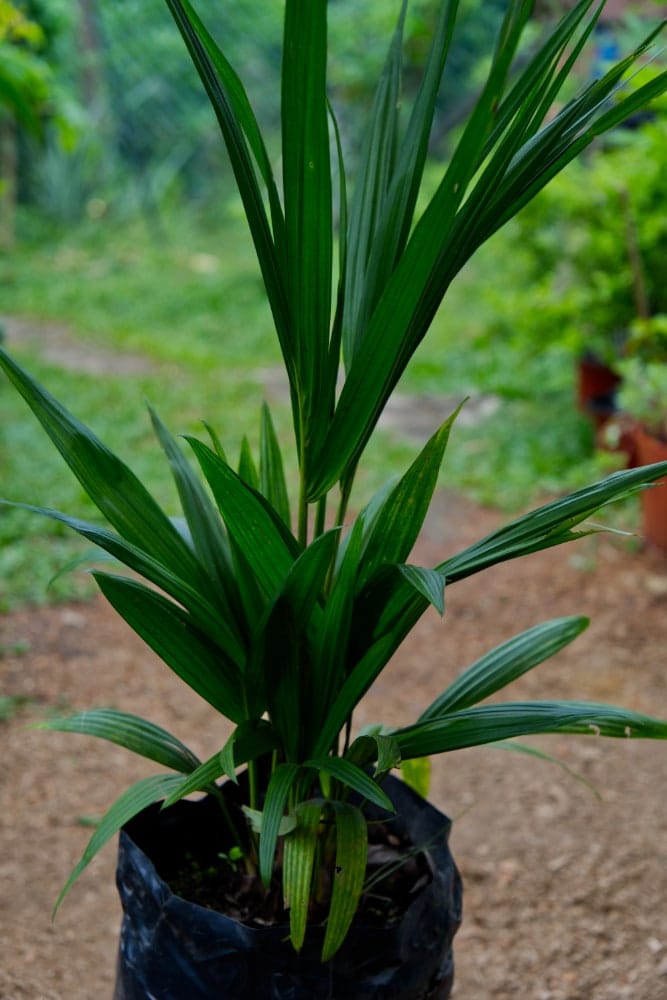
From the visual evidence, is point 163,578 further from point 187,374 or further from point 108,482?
point 187,374

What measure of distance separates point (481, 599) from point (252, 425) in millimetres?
1795

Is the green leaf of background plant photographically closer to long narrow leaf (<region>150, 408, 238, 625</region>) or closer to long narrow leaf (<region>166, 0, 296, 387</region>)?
long narrow leaf (<region>150, 408, 238, 625</region>)

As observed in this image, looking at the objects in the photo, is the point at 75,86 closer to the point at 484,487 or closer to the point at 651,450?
the point at 484,487

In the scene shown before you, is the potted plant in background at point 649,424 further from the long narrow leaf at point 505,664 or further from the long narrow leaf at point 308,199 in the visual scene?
the long narrow leaf at point 308,199

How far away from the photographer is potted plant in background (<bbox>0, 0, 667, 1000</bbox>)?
3.72 feet

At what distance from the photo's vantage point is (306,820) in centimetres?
126

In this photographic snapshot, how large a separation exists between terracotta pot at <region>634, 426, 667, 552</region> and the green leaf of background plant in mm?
2261

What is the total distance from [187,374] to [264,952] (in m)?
Result: 4.51

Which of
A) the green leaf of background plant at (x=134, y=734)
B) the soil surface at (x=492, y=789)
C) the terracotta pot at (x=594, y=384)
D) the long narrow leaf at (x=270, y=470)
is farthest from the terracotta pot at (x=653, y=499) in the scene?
the green leaf of background plant at (x=134, y=734)

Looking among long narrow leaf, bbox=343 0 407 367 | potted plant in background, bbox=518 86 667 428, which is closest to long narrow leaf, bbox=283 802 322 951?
long narrow leaf, bbox=343 0 407 367

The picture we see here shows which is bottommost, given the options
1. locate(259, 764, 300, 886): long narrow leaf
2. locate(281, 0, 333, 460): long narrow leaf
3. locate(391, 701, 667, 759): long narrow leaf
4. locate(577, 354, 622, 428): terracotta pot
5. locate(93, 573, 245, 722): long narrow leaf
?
locate(259, 764, 300, 886): long narrow leaf

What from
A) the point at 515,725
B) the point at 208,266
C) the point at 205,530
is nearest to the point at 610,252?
the point at 205,530

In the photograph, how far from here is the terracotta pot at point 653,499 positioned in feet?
10.9

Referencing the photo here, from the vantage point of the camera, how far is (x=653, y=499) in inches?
132
